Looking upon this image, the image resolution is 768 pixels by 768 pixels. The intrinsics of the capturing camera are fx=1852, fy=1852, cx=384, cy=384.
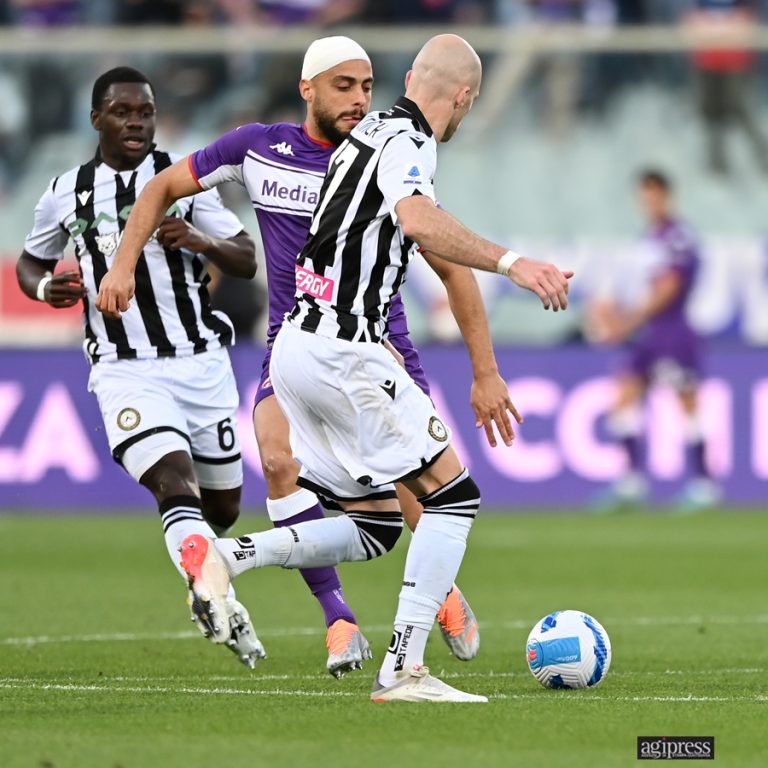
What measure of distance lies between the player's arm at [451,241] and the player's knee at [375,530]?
4.41 feet

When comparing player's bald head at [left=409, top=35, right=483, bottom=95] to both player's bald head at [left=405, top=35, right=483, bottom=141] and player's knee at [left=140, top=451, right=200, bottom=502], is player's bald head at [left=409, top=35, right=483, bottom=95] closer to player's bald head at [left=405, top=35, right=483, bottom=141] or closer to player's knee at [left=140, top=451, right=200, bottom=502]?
player's bald head at [left=405, top=35, right=483, bottom=141]

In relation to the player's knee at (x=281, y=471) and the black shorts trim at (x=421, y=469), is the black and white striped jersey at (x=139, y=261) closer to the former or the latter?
the player's knee at (x=281, y=471)

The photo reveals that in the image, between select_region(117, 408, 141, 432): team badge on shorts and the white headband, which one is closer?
the white headband

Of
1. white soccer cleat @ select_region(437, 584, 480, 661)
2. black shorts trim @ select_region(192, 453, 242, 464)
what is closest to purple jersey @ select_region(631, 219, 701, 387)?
black shorts trim @ select_region(192, 453, 242, 464)

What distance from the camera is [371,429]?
6.36 m

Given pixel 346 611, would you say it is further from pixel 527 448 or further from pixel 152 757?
pixel 527 448

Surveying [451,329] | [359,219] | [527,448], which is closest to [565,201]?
[451,329]

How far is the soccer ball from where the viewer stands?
672 centimetres

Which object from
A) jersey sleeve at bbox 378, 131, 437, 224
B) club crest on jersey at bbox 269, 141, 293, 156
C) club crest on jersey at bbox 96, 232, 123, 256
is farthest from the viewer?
club crest on jersey at bbox 96, 232, 123, 256

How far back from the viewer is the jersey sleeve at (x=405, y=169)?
6.07 metres

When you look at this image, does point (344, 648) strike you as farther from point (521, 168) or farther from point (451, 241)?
point (521, 168)

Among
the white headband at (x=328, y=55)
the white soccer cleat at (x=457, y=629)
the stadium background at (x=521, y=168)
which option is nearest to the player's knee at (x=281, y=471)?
the white soccer cleat at (x=457, y=629)

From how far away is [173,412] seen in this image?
7.83 meters

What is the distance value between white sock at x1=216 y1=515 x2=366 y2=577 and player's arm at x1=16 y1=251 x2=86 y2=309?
5.05 feet
